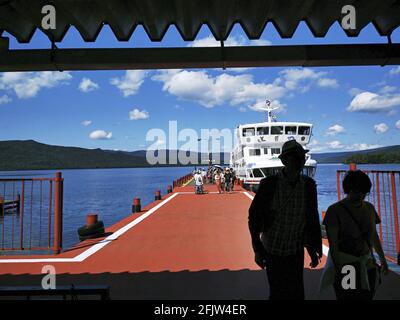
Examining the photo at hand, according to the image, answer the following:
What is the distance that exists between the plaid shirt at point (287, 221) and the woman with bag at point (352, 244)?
26 cm

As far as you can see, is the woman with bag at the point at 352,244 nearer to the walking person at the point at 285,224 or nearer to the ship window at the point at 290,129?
the walking person at the point at 285,224

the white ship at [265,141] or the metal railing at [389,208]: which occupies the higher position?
the white ship at [265,141]

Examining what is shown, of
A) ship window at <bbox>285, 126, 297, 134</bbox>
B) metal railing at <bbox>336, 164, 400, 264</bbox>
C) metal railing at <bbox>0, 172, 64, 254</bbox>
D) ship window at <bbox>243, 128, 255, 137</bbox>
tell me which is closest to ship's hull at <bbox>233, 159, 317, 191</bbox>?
ship window at <bbox>285, 126, 297, 134</bbox>

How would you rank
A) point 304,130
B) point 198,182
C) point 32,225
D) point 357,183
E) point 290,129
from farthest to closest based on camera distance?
point 304,130 < point 290,129 < point 32,225 < point 198,182 < point 357,183

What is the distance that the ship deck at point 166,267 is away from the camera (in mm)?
4926

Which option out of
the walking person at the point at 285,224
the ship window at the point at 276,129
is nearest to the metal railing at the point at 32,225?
the walking person at the point at 285,224

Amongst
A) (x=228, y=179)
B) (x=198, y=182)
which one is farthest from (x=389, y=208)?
(x=198, y=182)

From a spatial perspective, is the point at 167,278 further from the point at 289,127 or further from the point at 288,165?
the point at 289,127

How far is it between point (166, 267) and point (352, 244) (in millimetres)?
4242

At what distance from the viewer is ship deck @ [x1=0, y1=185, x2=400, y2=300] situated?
4.93 meters

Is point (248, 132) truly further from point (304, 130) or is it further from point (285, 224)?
point (285, 224)

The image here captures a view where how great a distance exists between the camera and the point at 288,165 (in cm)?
292

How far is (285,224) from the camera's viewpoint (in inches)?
113

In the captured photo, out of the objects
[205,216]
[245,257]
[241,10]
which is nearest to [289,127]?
[205,216]
